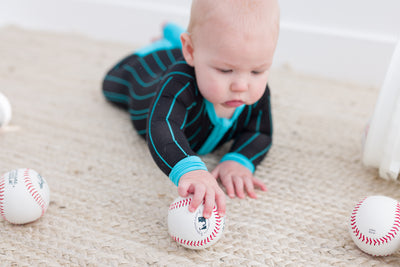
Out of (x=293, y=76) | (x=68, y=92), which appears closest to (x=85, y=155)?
(x=68, y=92)

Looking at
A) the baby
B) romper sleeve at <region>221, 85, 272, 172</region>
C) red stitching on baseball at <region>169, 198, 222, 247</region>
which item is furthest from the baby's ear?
red stitching on baseball at <region>169, 198, 222, 247</region>

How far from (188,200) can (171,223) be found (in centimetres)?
5

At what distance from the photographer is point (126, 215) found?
849 mm

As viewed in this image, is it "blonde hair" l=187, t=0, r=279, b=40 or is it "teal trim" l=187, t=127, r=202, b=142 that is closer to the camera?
"blonde hair" l=187, t=0, r=279, b=40

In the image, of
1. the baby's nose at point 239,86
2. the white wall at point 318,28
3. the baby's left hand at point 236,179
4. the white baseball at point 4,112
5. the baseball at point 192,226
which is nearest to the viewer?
the baseball at point 192,226

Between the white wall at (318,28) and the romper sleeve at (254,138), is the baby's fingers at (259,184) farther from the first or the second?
the white wall at (318,28)

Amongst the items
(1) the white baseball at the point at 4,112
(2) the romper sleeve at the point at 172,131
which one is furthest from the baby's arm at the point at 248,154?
(1) the white baseball at the point at 4,112

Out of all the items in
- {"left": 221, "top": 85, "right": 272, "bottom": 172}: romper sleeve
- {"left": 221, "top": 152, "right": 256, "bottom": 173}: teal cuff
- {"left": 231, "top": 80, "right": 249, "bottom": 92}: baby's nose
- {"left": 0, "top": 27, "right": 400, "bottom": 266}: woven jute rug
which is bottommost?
{"left": 0, "top": 27, "right": 400, "bottom": 266}: woven jute rug

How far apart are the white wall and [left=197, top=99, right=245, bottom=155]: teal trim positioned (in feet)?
2.54

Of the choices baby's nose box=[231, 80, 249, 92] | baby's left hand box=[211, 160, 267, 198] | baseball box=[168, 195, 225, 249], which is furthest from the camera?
baby's left hand box=[211, 160, 267, 198]

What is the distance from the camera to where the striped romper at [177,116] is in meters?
0.82

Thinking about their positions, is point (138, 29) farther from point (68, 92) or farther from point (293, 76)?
point (293, 76)

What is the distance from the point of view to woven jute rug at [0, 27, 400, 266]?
29.9 inches

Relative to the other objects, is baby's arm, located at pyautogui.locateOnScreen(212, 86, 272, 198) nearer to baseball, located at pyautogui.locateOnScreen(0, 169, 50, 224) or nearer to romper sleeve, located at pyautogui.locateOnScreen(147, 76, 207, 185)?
romper sleeve, located at pyautogui.locateOnScreen(147, 76, 207, 185)
